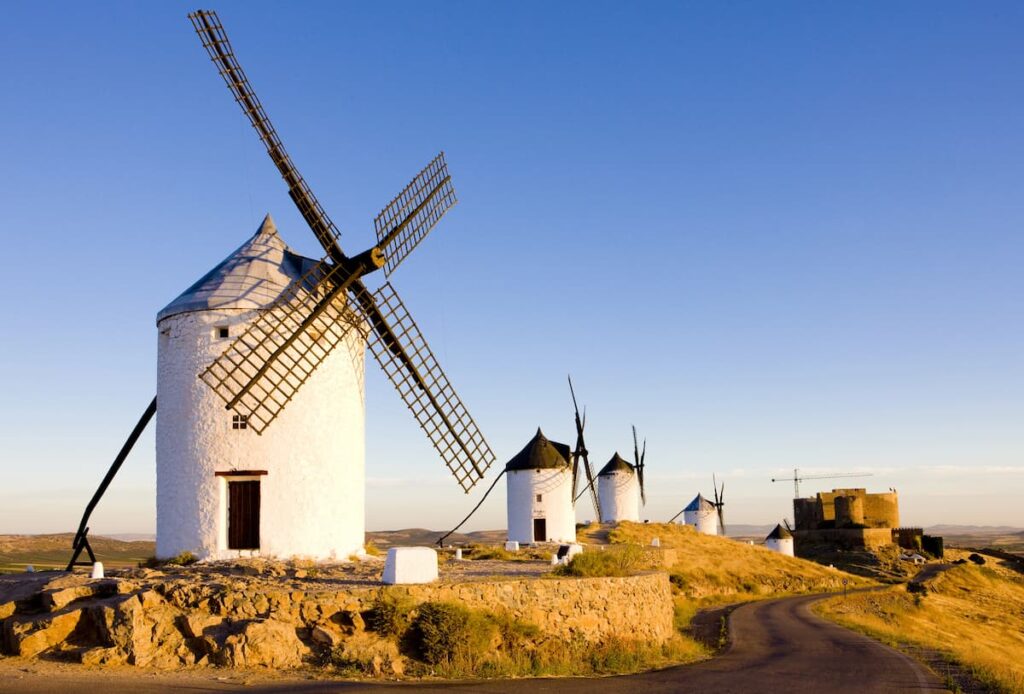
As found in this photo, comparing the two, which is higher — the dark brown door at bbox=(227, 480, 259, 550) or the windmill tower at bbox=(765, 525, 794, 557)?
the dark brown door at bbox=(227, 480, 259, 550)

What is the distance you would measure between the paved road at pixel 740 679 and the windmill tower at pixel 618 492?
30258 millimetres

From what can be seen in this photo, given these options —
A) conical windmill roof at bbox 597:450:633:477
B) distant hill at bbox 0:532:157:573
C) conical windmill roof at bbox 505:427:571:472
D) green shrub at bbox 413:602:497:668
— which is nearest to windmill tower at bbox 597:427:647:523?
conical windmill roof at bbox 597:450:633:477

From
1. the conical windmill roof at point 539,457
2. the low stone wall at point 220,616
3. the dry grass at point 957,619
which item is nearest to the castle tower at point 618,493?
the conical windmill roof at point 539,457

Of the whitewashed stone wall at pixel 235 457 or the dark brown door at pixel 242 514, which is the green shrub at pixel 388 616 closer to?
the whitewashed stone wall at pixel 235 457

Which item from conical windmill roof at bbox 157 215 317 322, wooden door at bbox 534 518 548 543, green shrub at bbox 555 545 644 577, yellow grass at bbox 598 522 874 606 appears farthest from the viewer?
wooden door at bbox 534 518 548 543

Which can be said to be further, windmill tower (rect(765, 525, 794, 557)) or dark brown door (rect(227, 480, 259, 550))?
windmill tower (rect(765, 525, 794, 557))

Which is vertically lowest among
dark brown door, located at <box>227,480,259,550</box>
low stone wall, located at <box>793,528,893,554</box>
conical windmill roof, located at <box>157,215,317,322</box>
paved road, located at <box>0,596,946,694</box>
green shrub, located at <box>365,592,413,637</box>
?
low stone wall, located at <box>793,528,893,554</box>

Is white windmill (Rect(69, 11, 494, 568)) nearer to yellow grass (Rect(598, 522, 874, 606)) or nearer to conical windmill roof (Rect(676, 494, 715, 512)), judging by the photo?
yellow grass (Rect(598, 522, 874, 606))

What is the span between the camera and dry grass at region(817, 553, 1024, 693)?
1775cm

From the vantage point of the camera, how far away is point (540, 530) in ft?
125

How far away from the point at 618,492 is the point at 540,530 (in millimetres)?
13965

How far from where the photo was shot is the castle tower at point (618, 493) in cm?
5088

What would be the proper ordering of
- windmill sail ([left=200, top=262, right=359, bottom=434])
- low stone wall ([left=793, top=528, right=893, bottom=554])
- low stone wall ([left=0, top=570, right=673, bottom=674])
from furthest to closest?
1. low stone wall ([left=793, top=528, right=893, bottom=554])
2. windmill sail ([left=200, top=262, right=359, bottom=434])
3. low stone wall ([left=0, top=570, right=673, bottom=674])

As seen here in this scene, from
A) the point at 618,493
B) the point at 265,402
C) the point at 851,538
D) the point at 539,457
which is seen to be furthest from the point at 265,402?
the point at 851,538
